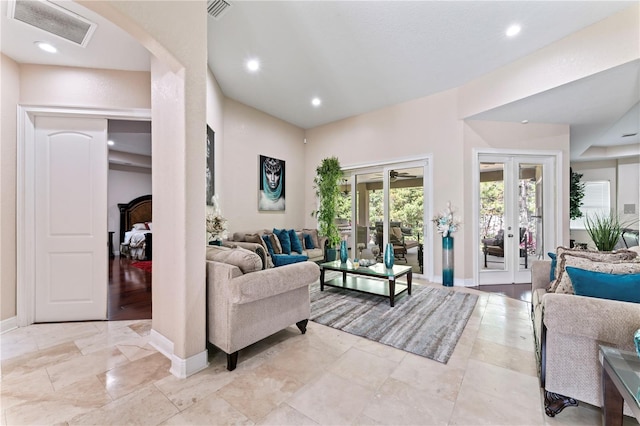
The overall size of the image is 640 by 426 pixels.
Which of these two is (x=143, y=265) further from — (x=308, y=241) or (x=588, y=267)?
(x=588, y=267)

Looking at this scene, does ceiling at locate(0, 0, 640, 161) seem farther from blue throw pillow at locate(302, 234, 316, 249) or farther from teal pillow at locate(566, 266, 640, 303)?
blue throw pillow at locate(302, 234, 316, 249)

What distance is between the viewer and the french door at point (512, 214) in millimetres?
4492

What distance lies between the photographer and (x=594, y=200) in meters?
7.11

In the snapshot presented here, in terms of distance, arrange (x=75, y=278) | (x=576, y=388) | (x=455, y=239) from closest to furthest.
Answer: (x=576, y=388) < (x=75, y=278) < (x=455, y=239)

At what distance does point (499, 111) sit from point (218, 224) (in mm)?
4467

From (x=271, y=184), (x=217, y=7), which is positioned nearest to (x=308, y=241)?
(x=271, y=184)

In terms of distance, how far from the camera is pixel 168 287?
2.12m

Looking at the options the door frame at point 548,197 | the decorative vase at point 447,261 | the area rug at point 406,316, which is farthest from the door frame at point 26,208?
the door frame at point 548,197

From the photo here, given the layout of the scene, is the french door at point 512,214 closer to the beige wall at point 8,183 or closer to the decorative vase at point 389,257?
the decorative vase at point 389,257

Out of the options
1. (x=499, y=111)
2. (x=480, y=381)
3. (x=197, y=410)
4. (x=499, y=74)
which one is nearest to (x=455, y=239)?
(x=499, y=111)

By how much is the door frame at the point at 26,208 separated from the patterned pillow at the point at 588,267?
192 inches

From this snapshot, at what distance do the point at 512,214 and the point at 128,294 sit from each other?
6.47 metres

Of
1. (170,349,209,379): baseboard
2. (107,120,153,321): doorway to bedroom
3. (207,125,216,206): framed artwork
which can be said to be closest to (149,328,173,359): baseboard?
(170,349,209,379): baseboard

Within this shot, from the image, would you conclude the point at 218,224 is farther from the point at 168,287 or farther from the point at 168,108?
the point at 168,108
